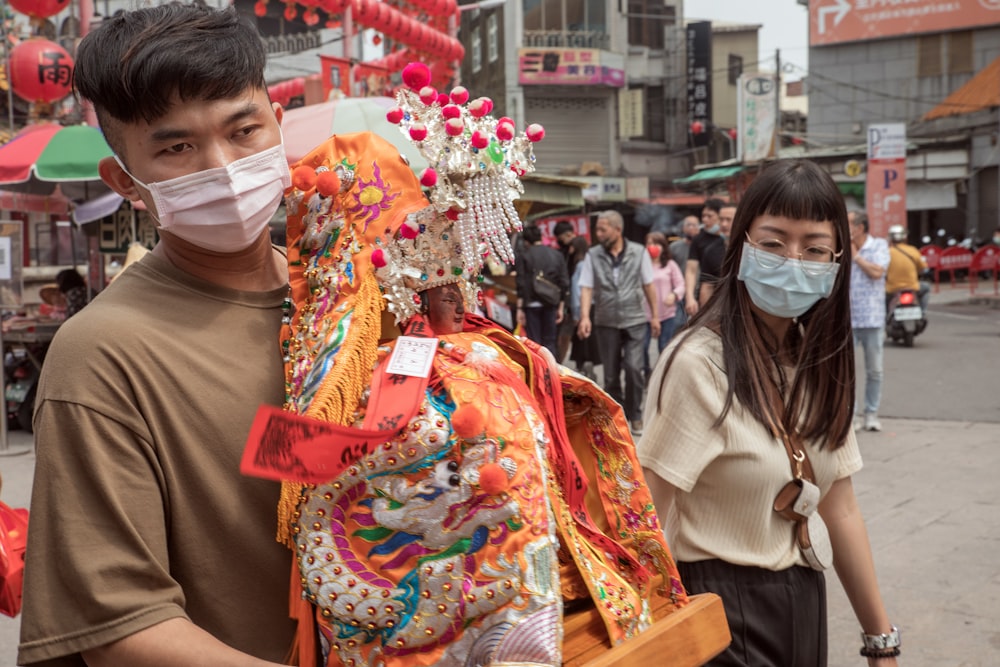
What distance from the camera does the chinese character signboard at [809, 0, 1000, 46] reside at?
26422 millimetres

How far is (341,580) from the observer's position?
53.6 inches

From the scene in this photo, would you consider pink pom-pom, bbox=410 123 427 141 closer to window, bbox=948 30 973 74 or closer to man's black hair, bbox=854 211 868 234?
man's black hair, bbox=854 211 868 234

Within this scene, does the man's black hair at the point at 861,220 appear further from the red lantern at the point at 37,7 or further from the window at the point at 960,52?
the window at the point at 960,52

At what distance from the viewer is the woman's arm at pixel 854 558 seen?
7.83 ft

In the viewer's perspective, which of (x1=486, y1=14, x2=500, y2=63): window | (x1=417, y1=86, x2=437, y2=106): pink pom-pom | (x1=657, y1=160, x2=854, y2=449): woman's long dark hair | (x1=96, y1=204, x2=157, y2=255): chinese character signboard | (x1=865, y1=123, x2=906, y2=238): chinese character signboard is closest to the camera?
(x1=417, y1=86, x2=437, y2=106): pink pom-pom

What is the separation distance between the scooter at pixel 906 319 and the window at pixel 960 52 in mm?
15756

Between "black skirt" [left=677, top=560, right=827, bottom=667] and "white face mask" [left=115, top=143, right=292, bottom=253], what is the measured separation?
1259 millimetres

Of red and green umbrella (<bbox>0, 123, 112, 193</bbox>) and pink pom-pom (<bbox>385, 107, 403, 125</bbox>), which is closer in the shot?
pink pom-pom (<bbox>385, 107, 403, 125</bbox>)

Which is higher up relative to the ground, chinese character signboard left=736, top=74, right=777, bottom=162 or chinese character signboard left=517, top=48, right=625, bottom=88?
chinese character signboard left=517, top=48, right=625, bottom=88

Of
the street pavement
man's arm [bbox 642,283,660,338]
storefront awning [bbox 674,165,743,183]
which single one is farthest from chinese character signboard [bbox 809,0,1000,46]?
the street pavement

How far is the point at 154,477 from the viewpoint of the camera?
4.38 ft

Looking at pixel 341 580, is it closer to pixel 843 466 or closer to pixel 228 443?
pixel 228 443

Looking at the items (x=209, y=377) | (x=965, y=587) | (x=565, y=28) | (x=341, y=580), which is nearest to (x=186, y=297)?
(x=209, y=377)

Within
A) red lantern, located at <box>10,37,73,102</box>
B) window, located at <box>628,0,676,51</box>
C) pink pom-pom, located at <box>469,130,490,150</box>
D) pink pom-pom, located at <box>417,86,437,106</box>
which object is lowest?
pink pom-pom, located at <box>469,130,490,150</box>
